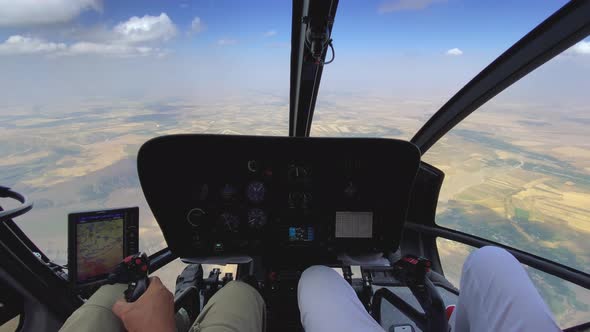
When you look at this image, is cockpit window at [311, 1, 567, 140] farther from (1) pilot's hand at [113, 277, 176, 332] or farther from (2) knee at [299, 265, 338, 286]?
(1) pilot's hand at [113, 277, 176, 332]

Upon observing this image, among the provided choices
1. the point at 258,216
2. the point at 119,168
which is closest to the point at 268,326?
the point at 258,216

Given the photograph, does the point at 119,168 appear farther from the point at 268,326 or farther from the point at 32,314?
the point at 268,326

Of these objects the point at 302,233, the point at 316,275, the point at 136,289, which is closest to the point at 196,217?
the point at 302,233

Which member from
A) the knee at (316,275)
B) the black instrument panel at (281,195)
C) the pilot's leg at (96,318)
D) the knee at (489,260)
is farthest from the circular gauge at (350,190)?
the pilot's leg at (96,318)

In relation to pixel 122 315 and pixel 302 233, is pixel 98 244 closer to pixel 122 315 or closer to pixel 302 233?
pixel 122 315

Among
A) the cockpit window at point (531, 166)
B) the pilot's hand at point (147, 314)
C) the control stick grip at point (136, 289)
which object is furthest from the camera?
the cockpit window at point (531, 166)

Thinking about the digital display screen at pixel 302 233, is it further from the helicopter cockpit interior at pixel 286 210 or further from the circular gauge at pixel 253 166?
the circular gauge at pixel 253 166

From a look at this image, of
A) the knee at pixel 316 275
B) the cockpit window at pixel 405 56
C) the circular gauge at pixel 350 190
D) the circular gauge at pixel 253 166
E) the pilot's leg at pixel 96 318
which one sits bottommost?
the knee at pixel 316 275
